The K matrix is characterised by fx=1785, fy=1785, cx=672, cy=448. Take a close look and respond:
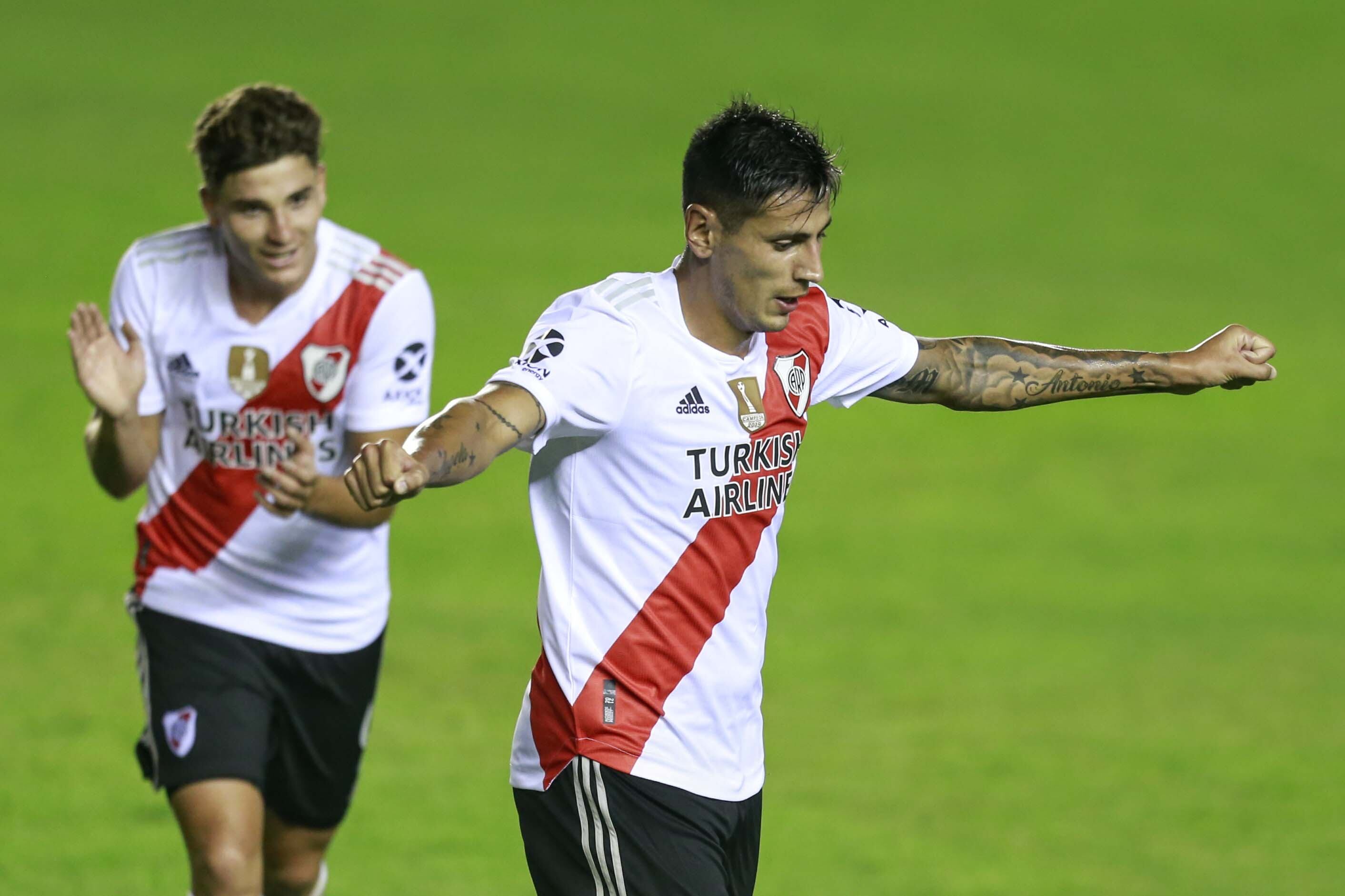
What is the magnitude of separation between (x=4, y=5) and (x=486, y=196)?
→ 7.80 m

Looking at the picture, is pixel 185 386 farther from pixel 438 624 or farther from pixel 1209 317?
pixel 1209 317

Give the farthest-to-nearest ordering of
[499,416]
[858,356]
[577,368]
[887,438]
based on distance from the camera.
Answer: [887,438], [858,356], [577,368], [499,416]

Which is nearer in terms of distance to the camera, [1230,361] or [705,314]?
[705,314]

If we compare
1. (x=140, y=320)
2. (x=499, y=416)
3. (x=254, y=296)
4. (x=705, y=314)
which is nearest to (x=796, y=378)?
(x=705, y=314)

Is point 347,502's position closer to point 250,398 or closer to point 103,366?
point 250,398

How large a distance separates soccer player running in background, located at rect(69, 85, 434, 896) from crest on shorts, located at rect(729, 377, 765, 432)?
1.42 metres

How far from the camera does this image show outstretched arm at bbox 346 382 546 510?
3.28 m

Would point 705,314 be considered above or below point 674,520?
above

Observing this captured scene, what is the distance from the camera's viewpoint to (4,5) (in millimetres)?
22078

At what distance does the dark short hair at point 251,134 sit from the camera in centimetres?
497

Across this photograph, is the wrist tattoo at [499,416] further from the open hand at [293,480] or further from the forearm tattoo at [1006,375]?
the forearm tattoo at [1006,375]

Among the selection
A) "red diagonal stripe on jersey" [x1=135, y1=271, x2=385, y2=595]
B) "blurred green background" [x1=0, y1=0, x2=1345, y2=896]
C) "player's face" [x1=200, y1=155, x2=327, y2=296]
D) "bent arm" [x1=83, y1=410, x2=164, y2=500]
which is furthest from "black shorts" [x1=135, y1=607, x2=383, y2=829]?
"blurred green background" [x1=0, y1=0, x2=1345, y2=896]

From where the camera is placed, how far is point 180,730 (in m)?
5.11

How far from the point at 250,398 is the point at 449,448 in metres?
1.90
